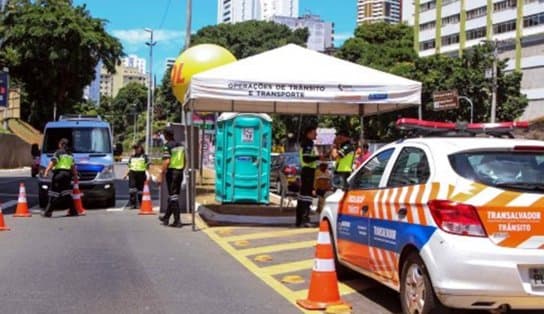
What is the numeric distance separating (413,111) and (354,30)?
35.8m

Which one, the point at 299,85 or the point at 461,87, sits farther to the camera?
the point at 461,87

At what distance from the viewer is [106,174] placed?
57.9 ft

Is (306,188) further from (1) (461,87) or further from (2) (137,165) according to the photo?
(1) (461,87)

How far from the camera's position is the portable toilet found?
58.4 ft

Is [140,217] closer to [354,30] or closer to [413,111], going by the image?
[413,111]

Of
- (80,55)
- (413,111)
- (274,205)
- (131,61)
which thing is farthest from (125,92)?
(274,205)

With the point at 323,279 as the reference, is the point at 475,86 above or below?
above

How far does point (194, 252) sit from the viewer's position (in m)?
10.6

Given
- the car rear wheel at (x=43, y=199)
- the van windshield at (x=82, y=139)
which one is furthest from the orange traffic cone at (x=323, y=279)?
the van windshield at (x=82, y=139)

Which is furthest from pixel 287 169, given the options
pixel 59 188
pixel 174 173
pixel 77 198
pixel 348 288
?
pixel 348 288

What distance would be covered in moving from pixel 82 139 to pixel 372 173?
40.7ft

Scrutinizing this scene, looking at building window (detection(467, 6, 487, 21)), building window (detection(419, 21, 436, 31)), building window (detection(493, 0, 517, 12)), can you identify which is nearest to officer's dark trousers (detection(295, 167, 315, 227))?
building window (detection(493, 0, 517, 12))

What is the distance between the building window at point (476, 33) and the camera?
280ft

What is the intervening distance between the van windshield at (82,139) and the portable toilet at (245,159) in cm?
317
